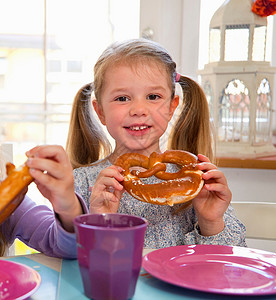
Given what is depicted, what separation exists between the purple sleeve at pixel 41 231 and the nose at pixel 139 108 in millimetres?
327

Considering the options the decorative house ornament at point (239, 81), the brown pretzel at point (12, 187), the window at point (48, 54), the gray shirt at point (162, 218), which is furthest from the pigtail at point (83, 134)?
the window at point (48, 54)

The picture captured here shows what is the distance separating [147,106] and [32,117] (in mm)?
1518

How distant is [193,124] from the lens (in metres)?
1.37

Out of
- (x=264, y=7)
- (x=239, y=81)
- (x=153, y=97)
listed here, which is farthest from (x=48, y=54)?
Result: (x=153, y=97)

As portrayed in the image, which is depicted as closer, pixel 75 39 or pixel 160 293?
pixel 160 293

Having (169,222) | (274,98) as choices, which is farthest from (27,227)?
(274,98)

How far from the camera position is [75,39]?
7.98ft

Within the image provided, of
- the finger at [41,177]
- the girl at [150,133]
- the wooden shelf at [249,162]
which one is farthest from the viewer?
the wooden shelf at [249,162]

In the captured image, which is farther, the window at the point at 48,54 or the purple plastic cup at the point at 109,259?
the window at the point at 48,54

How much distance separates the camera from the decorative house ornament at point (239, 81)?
213 cm

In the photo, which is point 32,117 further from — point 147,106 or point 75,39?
point 147,106

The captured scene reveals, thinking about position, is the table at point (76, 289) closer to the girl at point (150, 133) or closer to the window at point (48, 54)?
the girl at point (150, 133)

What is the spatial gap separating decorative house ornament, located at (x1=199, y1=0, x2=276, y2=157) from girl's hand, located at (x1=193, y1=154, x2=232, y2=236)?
1199 millimetres

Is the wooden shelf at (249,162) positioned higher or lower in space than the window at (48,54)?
lower
